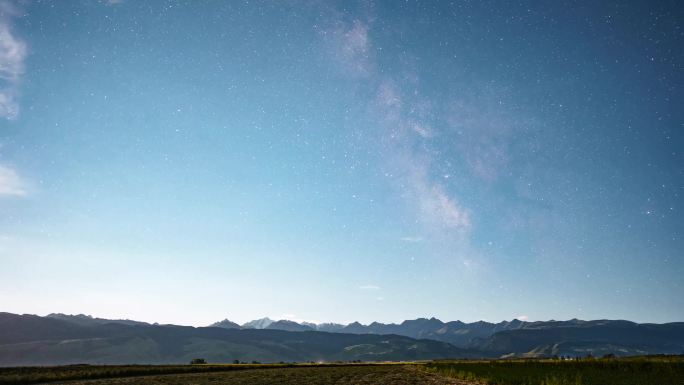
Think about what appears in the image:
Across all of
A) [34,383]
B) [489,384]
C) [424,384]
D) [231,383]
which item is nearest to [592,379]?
[489,384]

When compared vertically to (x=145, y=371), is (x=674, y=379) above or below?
above

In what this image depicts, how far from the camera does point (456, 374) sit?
53.8m

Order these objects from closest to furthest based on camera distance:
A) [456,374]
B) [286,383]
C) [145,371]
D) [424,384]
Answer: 1. [424,384]
2. [286,383]
3. [456,374]
4. [145,371]

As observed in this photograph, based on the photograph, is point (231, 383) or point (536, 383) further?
point (231, 383)

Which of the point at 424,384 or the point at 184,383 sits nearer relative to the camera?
the point at 424,384

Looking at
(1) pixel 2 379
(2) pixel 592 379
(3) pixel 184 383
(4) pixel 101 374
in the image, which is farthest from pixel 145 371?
(2) pixel 592 379

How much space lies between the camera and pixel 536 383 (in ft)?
125

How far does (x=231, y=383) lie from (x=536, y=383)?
30.0 m

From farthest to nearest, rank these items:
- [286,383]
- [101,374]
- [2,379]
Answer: [101,374] < [2,379] < [286,383]

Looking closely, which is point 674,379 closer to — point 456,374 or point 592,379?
point 592,379

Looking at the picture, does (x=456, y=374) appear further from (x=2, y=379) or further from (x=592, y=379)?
(x=2, y=379)

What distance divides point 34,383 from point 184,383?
16718mm

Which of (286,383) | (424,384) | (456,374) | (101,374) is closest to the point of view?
(424,384)

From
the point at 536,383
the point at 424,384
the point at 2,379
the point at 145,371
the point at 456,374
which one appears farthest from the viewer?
the point at 145,371
